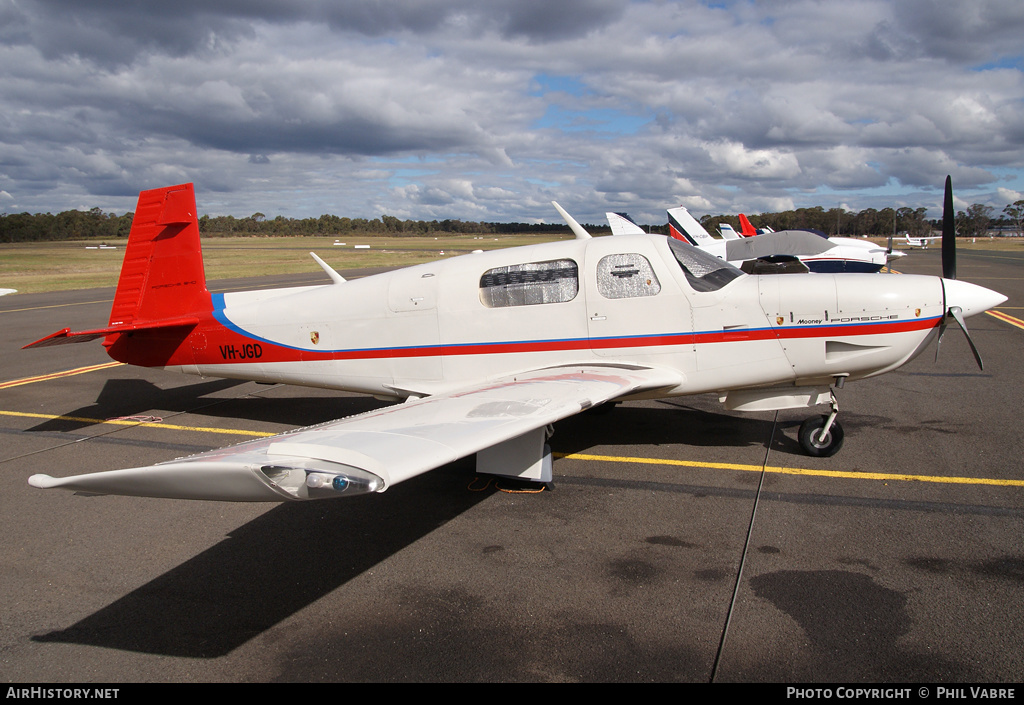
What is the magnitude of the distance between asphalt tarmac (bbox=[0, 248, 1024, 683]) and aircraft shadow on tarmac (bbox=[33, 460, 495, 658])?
0.02 meters

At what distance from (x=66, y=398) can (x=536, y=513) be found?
815 centimetres

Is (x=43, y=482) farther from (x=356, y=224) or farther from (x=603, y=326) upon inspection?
(x=356, y=224)

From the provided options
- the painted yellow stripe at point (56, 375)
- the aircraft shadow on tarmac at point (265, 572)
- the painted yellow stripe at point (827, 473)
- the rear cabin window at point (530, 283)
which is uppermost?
the rear cabin window at point (530, 283)

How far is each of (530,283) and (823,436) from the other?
3196 mm

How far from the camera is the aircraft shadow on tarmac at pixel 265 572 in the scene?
3588mm

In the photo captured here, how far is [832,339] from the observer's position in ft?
18.5

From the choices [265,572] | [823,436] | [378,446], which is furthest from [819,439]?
[265,572]

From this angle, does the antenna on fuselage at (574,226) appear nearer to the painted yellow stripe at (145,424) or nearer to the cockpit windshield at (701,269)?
the cockpit windshield at (701,269)

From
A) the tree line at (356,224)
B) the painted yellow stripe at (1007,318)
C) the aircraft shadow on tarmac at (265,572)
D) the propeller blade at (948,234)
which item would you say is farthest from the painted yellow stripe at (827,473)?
the tree line at (356,224)

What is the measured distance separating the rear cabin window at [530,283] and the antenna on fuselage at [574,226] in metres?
0.57

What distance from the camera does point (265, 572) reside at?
14.0 ft

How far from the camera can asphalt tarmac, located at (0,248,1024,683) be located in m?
3.28
